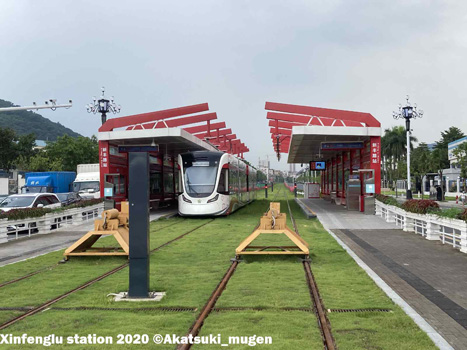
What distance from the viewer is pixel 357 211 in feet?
94.0

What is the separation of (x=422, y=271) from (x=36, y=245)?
1155cm

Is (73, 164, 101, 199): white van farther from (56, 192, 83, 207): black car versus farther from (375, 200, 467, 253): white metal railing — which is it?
(375, 200, 467, 253): white metal railing

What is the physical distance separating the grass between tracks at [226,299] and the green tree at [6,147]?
57.8 meters

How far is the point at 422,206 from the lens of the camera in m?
16.4

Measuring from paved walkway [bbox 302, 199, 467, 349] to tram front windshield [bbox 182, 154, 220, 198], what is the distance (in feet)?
23.4

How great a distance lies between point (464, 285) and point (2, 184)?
44.6 metres

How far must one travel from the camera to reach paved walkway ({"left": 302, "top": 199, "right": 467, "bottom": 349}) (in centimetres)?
629

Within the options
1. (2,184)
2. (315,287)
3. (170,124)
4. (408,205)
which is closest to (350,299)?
(315,287)

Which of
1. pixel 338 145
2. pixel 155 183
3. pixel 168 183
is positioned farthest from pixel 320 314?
pixel 168 183

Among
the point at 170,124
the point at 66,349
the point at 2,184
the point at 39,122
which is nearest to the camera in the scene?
the point at 66,349

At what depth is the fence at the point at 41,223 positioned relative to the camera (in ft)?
53.7

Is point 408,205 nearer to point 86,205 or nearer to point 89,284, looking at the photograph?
point 89,284

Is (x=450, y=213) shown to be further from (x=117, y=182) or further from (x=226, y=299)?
(x=117, y=182)

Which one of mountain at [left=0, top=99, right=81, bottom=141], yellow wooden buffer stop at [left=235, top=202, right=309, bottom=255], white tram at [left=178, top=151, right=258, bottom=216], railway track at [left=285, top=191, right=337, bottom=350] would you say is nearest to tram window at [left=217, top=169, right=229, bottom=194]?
white tram at [left=178, top=151, right=258, bottom=216]
